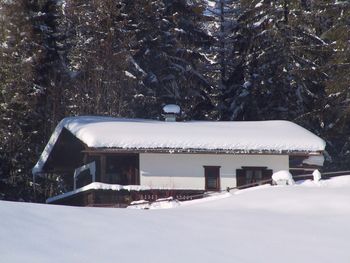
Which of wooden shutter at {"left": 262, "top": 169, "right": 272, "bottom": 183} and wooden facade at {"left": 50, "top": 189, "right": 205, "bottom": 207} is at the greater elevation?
wooden shutter at {"left": 262, "top": 169, "right": 272, "bottom": 183}

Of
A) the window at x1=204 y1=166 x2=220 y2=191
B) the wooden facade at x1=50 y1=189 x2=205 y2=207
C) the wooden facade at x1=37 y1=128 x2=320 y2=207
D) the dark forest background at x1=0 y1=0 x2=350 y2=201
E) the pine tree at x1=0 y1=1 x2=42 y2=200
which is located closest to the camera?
the wooden facade at x1=50 y1=189 x2=205 y2=207

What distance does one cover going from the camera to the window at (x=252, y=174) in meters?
26.2

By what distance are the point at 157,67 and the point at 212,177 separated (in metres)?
14.4

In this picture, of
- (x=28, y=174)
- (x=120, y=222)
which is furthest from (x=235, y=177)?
(x=120, y=222)

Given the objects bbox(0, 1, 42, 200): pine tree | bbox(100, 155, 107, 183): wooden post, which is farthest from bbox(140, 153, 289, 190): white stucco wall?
bbox(0, 1, 42, 200): pine tree

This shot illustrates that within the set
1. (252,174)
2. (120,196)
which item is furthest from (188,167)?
(120,196)

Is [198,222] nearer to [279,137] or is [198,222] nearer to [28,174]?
[279,137]

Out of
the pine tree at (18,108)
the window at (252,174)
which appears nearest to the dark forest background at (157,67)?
the pine tree at (18,108)

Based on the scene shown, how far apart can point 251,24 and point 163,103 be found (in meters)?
7.06

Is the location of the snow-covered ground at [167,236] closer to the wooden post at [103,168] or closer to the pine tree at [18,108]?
the wooden post at [103,168]

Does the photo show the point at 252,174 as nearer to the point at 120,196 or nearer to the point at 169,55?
the point at 120,196

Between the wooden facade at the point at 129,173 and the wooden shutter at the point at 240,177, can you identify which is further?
the wooden shutter at the point at 240,177

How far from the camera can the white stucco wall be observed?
2550 centimetres

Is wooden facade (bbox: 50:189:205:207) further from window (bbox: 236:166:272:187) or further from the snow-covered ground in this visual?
the snow-covered ground
